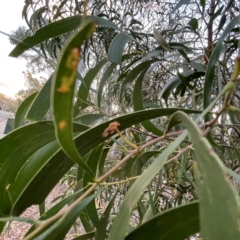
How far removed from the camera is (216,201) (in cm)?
12

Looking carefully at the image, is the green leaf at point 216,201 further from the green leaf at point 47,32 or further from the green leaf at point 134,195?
the green leaf at point 47,32

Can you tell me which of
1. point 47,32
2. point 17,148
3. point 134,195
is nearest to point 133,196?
point 134,195

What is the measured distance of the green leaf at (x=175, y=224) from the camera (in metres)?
0.20

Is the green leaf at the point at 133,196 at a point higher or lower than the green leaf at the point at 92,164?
lower

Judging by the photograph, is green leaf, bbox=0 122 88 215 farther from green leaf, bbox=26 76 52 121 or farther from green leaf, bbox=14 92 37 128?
green leaf, bbox=14 92 37 128

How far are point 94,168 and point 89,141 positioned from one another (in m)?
0.15

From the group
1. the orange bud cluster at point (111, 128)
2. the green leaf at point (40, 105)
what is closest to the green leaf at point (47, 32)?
the green leaf at point (40, 105)

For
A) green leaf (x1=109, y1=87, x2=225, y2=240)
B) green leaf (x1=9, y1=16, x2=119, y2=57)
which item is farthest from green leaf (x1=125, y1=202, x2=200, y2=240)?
green leaf (x1=9, y1=16, x2=119, y2=57)

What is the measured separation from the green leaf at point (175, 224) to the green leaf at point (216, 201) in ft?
0.25

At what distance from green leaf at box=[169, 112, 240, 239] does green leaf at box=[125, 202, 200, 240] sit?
78mm

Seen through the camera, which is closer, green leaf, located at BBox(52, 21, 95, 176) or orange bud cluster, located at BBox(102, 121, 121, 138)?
green leaf, located at BBox(52, 21, 95, 176)

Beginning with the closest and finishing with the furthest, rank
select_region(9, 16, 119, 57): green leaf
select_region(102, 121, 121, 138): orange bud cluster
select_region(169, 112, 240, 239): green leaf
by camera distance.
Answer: select_region(169, 112, 240, 239): green leaf
select_region(102, 121, 121, 138): orange bud cluster
select_region(9, 16, 119, 57): green leaf

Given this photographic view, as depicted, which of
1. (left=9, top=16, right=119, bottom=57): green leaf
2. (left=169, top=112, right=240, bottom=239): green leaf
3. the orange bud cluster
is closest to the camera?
(left=169, top=112, right=240, bottom=239): green leaf

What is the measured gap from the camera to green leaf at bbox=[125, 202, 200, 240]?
199mm
